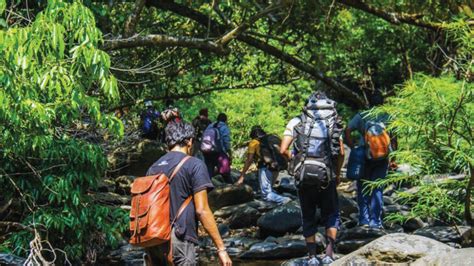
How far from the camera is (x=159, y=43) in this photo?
965 centimetres

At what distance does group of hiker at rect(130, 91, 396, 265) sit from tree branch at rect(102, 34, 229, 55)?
1891 mm

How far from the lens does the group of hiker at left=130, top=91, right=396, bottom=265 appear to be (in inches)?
206

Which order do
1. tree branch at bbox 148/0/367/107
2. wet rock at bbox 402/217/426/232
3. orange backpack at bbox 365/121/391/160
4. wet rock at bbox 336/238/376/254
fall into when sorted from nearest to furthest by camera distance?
orange backpack at bbox 365/121/391/160 < wet rock at bbox 336/238/376/254 < wet rock at bbox 402/217/426/232 < tree branch at bbox 148/0/367/107

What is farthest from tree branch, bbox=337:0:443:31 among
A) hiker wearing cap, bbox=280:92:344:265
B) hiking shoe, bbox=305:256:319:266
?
hiking shoe, bbox=305:256:319:266

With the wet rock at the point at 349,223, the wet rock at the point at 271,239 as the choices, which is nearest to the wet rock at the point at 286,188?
the wet rock at the point at 349,223

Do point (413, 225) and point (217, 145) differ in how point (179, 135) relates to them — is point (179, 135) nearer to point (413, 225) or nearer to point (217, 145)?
point (413, 225)

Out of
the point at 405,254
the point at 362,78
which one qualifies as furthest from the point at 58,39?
the point at 362,78

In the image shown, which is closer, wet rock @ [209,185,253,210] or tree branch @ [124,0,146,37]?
tree branch @ [124,0,146,37]

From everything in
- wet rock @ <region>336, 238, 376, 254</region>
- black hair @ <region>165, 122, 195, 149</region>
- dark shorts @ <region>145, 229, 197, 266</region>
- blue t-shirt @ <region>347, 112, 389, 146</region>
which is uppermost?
black hair @ <region>165, 122, 195, 149</region>

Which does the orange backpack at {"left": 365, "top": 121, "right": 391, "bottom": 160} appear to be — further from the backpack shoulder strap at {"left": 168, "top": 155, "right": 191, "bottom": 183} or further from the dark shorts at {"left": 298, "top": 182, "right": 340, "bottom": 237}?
the backpack shoulder strap at {"left": 168, "top": 155, "right": 191, "bottom": 183}

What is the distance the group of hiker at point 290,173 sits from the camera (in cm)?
522

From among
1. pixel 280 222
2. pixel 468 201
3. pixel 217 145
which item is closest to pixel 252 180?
pixel 217 145

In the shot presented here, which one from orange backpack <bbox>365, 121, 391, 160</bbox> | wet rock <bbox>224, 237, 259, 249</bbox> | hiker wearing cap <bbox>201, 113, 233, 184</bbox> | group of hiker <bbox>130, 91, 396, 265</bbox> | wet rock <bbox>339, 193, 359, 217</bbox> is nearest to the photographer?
group of hiker <bbox>130, 91, 396, 265</bbox>

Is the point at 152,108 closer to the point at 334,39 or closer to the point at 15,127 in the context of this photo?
the point at 334,39
